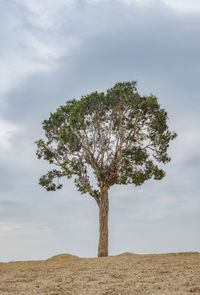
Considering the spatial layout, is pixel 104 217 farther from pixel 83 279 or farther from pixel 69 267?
pixel 83 279

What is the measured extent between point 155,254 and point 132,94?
34.7ft

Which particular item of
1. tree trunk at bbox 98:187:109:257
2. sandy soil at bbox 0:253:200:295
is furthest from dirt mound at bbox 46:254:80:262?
sandy soil at bbox 0:253:200:295

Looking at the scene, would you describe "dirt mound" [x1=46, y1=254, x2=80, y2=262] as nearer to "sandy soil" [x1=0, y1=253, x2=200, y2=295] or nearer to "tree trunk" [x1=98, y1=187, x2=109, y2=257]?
"tree trunk" [x1=98, y1=187, x2=109, y2=257]

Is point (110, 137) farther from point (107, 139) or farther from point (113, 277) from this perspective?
point (113, 277)

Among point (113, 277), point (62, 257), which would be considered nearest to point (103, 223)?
point (62, 257)

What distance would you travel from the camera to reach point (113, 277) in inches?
533

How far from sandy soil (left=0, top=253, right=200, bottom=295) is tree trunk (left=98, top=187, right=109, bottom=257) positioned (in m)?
4.05

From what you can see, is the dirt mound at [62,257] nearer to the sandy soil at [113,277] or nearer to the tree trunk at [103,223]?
the tree trunk at [103,223]

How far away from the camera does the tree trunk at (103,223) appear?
893 inches

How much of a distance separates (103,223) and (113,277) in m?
9.52

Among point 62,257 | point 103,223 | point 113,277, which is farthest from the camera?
point 103,223

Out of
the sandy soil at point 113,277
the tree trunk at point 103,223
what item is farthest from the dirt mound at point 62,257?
the sandy soil at point 113,277

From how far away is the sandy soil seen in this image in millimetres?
11094

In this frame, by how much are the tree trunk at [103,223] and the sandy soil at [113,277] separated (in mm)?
4048
